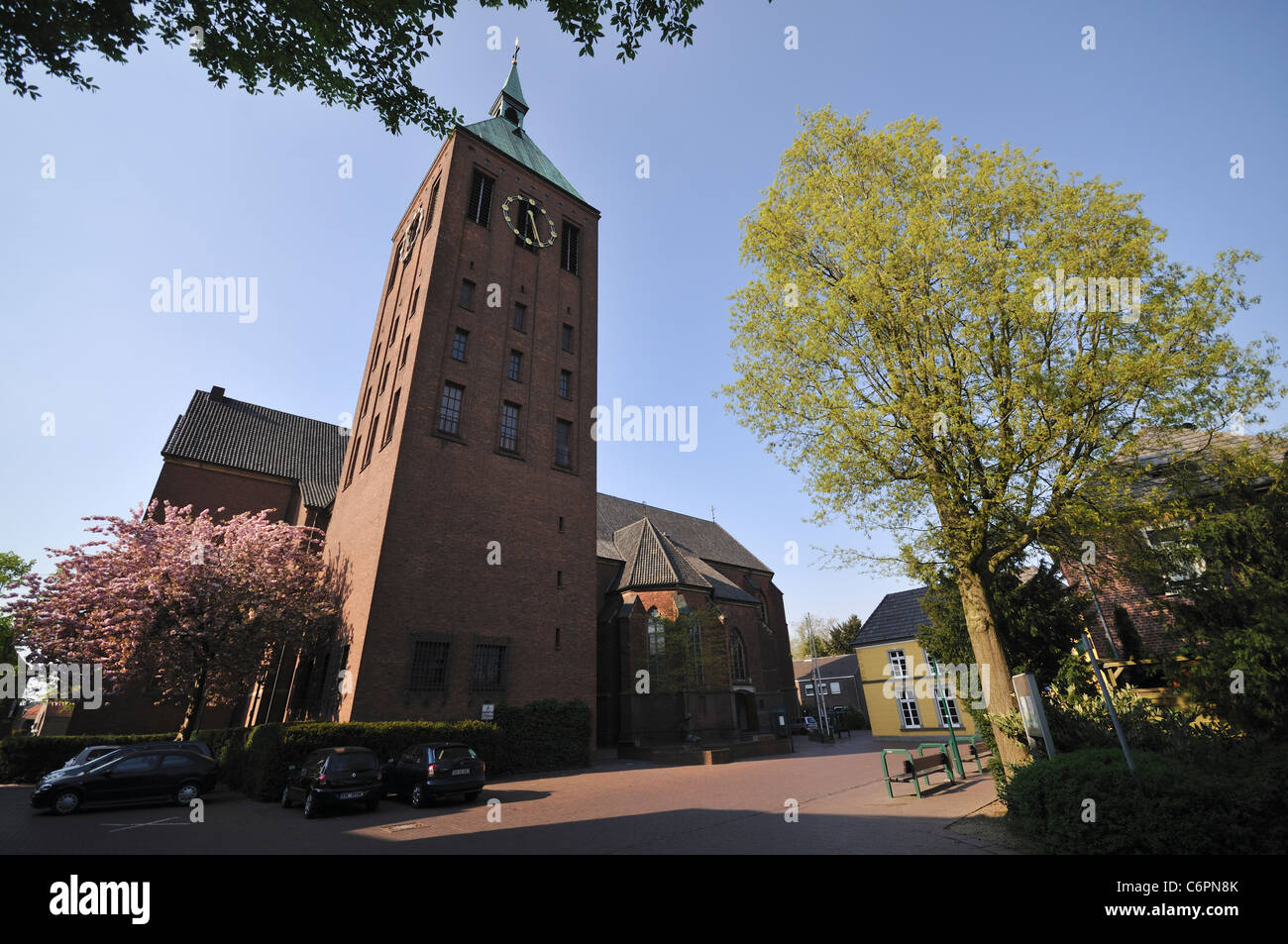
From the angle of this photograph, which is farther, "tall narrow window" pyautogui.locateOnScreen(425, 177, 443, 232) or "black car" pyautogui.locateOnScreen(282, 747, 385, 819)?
"tall narrow window" pyautogui.locateOnScreen(425, 177, 443, 232)

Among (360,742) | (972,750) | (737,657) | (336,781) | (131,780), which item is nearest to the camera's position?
(336,781)

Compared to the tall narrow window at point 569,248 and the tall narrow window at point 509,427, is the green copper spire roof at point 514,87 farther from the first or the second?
the tall narrow window at point 509,427

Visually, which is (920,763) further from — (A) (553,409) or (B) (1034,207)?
(A) (553,409)

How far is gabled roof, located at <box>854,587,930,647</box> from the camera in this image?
105 feet

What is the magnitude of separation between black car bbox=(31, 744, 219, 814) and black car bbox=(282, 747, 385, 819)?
3.69 metres

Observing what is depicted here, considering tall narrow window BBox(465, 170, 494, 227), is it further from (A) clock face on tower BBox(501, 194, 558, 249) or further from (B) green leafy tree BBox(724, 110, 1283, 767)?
(B) green leafy tree BBox(724, 110, 1283, 767)

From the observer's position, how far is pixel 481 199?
27.7 meters

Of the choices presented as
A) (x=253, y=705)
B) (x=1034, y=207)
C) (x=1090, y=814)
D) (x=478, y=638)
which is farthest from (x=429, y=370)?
(x=1090, y=814)

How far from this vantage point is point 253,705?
2586cm

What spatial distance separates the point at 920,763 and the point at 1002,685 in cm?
303

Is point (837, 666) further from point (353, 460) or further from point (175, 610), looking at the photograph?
point (175, 610)

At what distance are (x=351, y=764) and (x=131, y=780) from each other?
6604 millimetres

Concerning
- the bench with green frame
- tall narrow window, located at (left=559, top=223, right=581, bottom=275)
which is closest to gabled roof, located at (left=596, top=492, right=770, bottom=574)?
tall narrow window, located at (left=559, top=223, right=581, bottom=275)

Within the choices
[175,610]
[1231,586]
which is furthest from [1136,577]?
[175,610]
